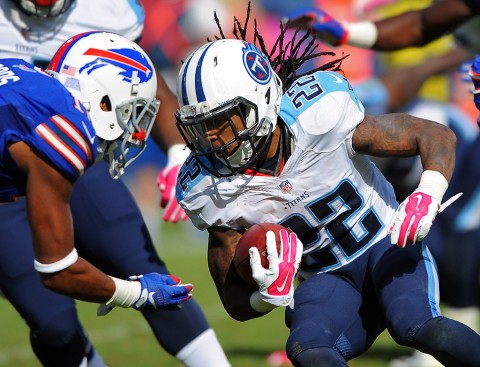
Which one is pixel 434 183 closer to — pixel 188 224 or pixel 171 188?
pixel 171 188

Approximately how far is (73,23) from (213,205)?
1182mm

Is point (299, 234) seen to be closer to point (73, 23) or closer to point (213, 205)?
point (213, 205)

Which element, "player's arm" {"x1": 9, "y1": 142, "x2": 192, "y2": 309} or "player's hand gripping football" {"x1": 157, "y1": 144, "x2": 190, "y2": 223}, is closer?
"player's arm" {"x1": 9, "y1": 142, "x2": 192, "y2": 309}

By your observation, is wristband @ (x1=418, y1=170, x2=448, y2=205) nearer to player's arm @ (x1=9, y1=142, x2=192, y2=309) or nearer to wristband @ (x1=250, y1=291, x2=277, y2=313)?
wristband @ (x1=250, y1=291, x2=277, y2=313)

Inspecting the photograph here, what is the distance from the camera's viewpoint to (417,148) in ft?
11.7

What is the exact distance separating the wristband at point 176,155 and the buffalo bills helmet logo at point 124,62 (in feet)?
2.05

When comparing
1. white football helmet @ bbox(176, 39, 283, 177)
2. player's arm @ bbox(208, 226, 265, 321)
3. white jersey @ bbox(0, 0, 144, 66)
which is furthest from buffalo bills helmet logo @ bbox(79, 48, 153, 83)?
white jersey @ bbox(0, 0, 144, 66)

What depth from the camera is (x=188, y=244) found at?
9969 millimetres

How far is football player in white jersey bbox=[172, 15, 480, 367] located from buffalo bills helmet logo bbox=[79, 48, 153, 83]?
0.17 metres

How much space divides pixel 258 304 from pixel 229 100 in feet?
2.26

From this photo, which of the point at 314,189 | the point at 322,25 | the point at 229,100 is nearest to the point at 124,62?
the point at 229,100

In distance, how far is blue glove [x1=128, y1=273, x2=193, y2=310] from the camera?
3.59 m

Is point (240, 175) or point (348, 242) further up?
point (240, 175)

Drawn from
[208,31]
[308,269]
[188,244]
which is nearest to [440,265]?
[308,269]
